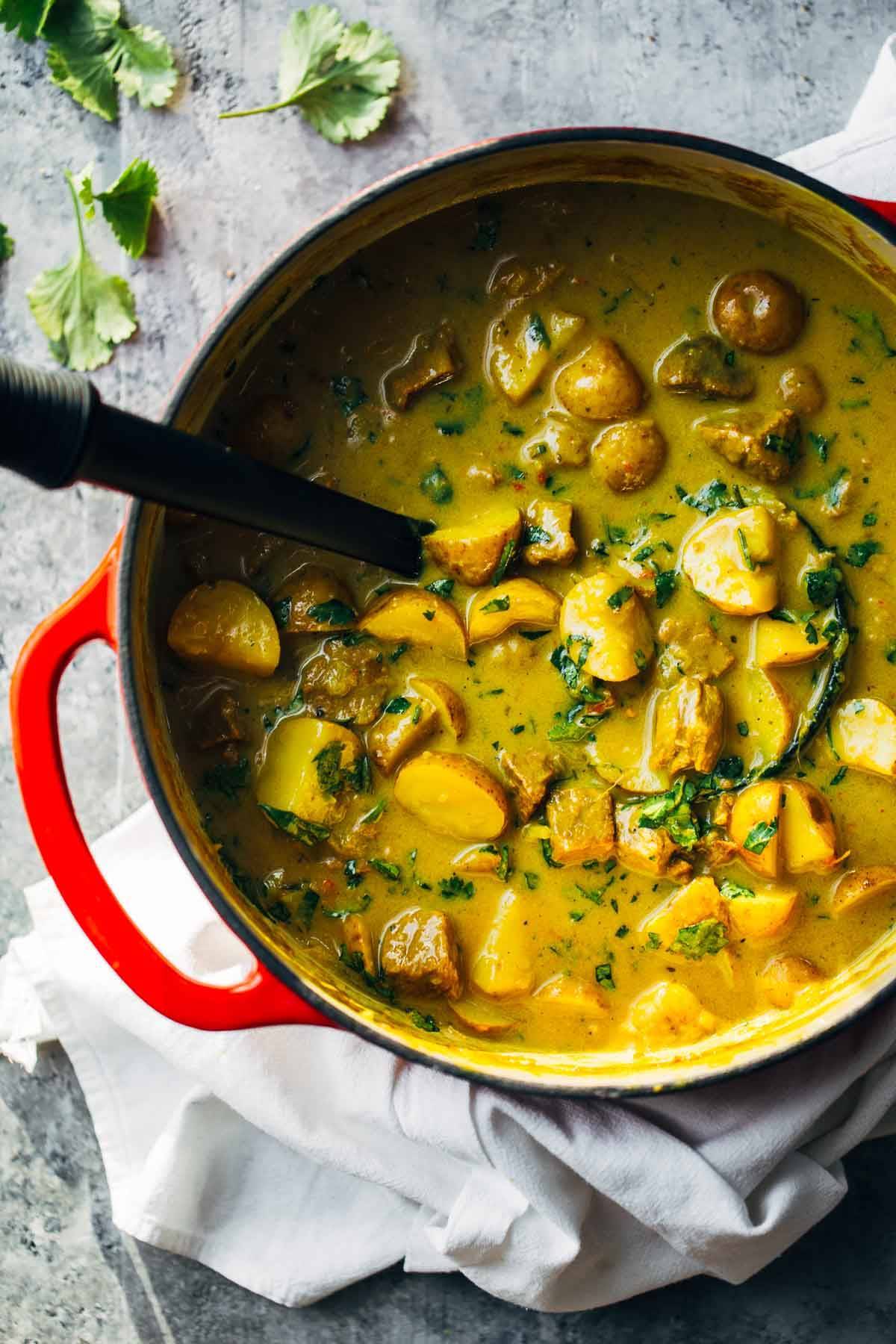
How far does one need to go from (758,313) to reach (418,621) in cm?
75

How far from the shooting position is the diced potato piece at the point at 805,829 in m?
2.17

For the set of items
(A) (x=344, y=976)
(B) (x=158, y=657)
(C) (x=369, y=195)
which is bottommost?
(A) (x=344, y=976)

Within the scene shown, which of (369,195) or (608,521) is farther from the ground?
(369,195)

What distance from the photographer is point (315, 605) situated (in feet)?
7.21

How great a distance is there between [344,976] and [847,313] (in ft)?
4.66

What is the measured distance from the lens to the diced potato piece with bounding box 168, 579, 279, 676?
2197mm

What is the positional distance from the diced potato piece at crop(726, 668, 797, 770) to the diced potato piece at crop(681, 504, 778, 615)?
128 millimetres

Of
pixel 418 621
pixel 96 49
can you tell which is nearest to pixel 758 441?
pixel 418 621

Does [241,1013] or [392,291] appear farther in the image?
[392,291]

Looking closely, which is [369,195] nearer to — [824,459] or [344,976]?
[824,459]

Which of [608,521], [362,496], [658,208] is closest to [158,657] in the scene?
[362,496]

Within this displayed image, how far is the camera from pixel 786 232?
2221 mm

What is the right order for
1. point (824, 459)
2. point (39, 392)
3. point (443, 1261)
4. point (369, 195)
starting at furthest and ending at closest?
point (443, 1261)
point (824, 459)
point (369, 195)
point (39, 392)

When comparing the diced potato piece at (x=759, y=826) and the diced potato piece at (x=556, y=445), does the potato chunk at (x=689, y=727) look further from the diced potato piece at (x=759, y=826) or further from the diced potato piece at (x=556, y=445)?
the diced potato piece at (x=556, y=445)
